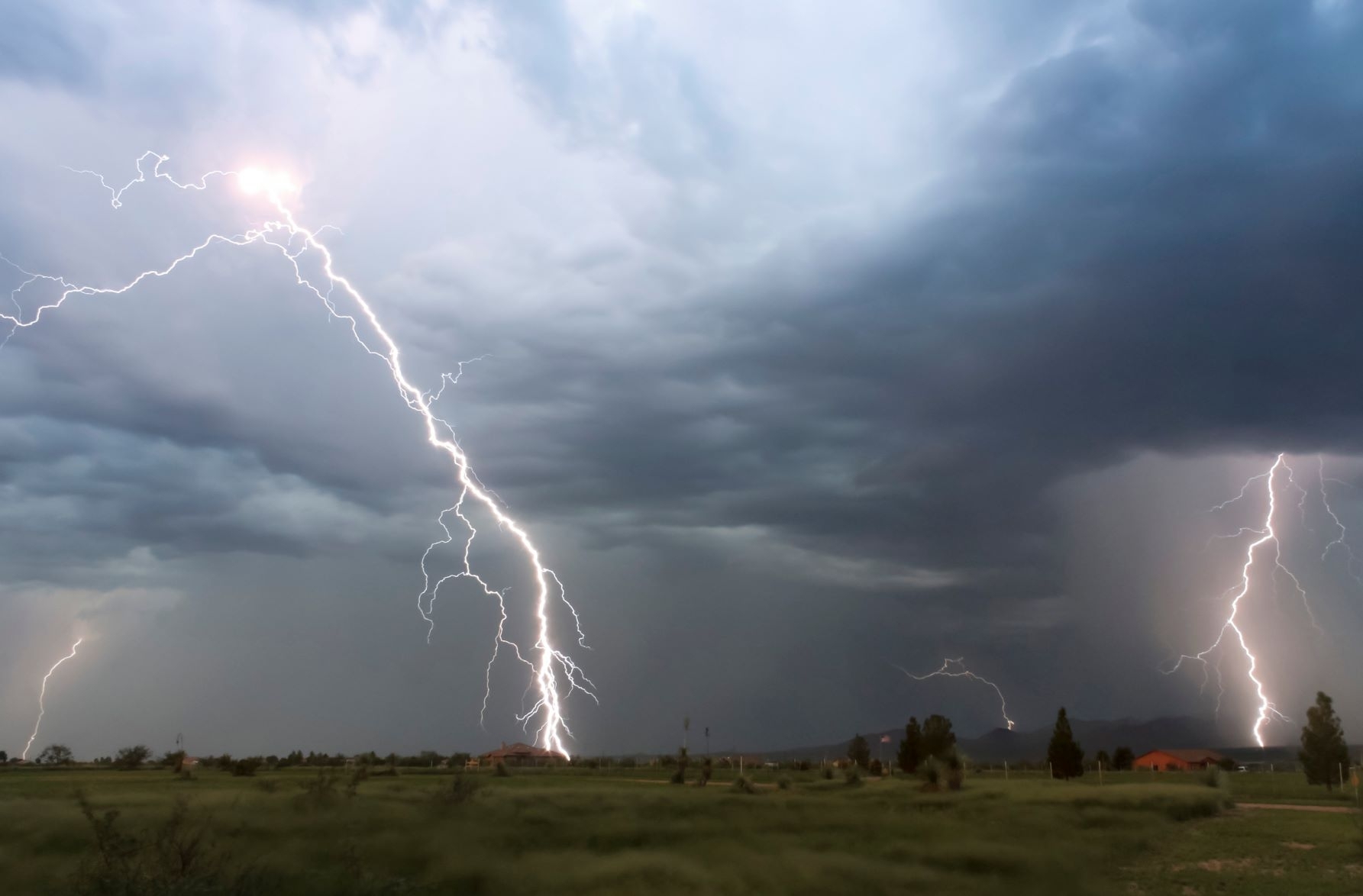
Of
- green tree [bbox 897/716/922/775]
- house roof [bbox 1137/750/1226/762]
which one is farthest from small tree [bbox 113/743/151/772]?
house roof [bbox 1137/750/1226/762]

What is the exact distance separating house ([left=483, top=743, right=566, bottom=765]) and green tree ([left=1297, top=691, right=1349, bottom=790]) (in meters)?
79.2

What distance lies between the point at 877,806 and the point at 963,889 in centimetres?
2442

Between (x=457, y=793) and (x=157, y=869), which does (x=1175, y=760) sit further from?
(x=157, y=869)

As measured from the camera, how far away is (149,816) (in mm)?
29422

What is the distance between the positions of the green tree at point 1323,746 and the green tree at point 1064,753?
14.9 meters

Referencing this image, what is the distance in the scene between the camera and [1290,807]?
49031mm

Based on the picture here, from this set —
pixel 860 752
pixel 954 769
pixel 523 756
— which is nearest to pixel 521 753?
pixel 523 756

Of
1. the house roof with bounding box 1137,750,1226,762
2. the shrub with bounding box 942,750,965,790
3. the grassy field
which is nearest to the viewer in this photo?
the grassy field

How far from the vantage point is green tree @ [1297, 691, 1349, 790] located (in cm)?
6575

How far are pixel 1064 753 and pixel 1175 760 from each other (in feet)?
215

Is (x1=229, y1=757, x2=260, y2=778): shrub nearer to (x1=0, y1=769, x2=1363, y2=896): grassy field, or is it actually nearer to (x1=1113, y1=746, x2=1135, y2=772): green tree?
(x1=0, y1=769, x2=1363, y2=896): grassy field

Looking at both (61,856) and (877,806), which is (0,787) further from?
(877,806)

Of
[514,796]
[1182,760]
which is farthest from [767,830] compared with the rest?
[1182,760]

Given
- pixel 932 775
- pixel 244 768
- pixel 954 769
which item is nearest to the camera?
pixel 954 769
